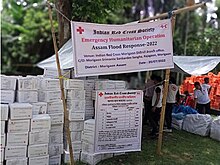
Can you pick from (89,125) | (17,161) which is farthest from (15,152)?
(89,125)

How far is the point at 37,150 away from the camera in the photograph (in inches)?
205

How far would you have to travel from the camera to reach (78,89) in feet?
19.4

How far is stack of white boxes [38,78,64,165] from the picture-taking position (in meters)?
5.62

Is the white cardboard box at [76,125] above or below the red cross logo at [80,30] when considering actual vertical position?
below

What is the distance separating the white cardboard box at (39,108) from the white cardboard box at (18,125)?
1.25 ft

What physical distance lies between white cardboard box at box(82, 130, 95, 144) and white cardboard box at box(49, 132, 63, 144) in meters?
0.41

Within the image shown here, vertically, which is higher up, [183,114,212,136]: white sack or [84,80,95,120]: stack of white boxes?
[84,80,95,120]: stack of white boxes

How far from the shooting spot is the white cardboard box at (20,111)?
4.93 m

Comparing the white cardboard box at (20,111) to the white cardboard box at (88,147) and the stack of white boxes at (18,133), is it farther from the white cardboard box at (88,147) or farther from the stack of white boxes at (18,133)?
the white cardboard box at (88,147)

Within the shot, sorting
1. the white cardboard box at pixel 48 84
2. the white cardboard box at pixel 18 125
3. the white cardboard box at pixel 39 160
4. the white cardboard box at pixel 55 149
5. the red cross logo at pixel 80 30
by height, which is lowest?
the white cardboard box at pixel 39 160

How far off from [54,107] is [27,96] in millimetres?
571

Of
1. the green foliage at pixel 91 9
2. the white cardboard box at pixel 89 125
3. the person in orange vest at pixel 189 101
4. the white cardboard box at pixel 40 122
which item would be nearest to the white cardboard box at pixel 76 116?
the white cardboard box at pixel 89 125

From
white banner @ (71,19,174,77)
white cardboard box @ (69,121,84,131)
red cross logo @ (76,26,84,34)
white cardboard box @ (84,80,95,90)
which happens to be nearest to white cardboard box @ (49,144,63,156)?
white cardboard box @ (69,121,84,131)

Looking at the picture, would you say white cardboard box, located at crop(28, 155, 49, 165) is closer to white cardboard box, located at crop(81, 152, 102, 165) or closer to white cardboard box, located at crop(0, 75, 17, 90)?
white cardboard box, located at crop(81, 152, 102, 165)
